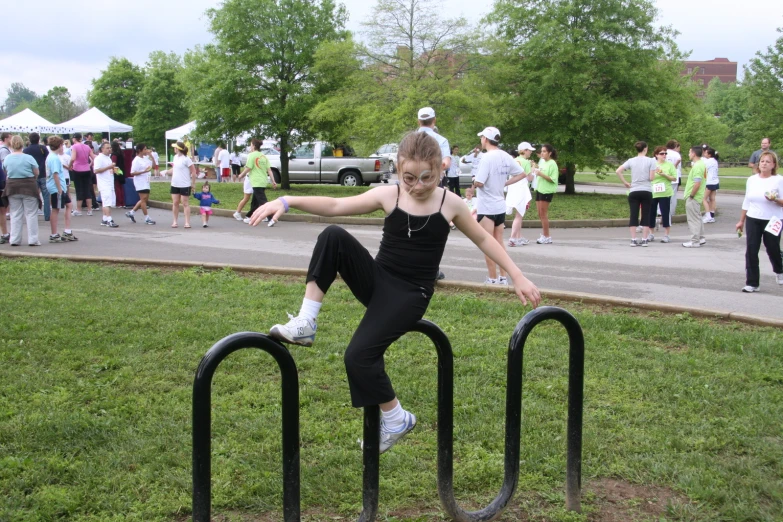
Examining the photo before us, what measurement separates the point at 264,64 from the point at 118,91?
154 ft

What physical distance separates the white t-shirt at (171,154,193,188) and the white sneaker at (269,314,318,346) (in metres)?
13.1

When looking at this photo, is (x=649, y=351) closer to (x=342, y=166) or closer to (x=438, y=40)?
(x=438, y=40)

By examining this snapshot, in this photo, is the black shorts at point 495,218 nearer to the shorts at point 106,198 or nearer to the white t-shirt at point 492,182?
the white t-shirt at point 492,182

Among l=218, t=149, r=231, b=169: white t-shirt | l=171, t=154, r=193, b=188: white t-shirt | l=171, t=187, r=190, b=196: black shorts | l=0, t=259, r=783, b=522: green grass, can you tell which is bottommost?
l=0, t=259, r=783, b=522: green grass

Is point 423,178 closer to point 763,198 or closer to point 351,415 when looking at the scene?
point 351,415

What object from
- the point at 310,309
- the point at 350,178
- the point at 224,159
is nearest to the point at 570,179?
the point at 350,178

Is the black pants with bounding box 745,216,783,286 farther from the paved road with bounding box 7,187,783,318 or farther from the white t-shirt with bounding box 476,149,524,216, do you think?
the white t-shirt with bounding box 476,149,524,216

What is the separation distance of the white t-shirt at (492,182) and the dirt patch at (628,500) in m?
5.99

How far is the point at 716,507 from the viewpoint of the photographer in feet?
12.9

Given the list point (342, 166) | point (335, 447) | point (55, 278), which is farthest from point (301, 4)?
point (335, 447)

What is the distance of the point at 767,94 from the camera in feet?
107

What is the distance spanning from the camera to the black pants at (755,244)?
9.52m

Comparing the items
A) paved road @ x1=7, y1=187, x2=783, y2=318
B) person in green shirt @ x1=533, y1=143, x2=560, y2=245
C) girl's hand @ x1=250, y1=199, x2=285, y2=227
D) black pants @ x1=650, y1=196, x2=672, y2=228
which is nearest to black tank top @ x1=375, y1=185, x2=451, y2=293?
girl's hand @ x1=250, y1=199, x2=285, y2=227

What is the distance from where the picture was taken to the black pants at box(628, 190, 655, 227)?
47.0ft
